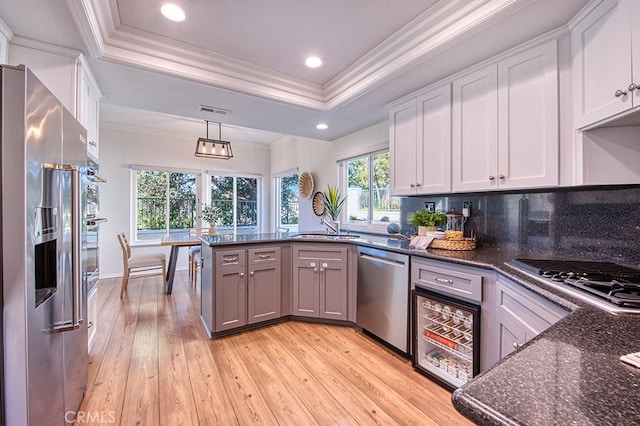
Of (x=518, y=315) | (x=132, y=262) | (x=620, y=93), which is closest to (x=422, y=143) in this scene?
(x=620, y=93)

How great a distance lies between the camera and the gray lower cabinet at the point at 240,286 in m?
2.64

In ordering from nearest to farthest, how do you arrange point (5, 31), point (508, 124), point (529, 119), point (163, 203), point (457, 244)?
1. point (5, 31)
2. point (529, 119)
3. point (508, 124)
4. point (457, 244)
5. point (163, 203)

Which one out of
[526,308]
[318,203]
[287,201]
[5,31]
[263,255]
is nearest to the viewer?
[526,308]

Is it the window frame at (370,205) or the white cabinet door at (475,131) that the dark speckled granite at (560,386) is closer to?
the white cabinet door at (475,131)

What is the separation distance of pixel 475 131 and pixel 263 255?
7.15ft

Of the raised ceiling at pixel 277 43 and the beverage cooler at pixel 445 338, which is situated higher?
the raised ceiling at pixel 277 43

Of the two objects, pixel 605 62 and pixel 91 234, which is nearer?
pixel 605 62

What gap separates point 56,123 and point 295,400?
201 cm

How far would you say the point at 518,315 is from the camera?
1439 millimetres

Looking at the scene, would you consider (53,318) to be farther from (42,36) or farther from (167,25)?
(167,25)

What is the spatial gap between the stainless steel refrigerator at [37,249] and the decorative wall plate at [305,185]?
3.73 meters

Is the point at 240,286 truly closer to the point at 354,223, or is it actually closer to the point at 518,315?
the point at 354,223

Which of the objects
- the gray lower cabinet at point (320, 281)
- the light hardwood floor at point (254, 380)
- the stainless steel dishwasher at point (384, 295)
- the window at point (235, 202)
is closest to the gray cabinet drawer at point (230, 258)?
the gray lower cabinet at point (320, 281)

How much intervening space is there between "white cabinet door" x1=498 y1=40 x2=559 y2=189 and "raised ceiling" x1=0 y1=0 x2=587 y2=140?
16cm
